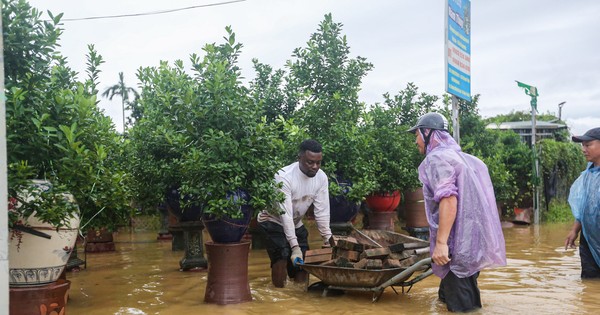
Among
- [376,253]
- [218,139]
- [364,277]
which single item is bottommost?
[364,277]

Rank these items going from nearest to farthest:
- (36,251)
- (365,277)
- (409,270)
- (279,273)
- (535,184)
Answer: (36,251), (409,270), (365,277), (279,273), (535,184)

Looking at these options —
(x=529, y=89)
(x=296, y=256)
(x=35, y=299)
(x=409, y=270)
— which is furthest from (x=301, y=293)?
(x=529, y=89)

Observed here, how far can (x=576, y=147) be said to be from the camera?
18.9m

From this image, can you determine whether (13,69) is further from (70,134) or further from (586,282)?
(586,282)

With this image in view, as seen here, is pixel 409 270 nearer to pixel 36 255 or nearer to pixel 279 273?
pixel 279 273

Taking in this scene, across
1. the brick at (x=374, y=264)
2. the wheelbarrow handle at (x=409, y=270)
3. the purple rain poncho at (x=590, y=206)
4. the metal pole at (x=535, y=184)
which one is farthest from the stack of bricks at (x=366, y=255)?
the metal pole at (x=535, y=184)

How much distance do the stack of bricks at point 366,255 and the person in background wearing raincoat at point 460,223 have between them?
59 cm

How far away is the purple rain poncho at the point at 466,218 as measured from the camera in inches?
212

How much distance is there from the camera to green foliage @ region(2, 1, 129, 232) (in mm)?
4805

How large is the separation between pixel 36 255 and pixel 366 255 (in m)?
3.04

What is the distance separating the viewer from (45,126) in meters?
5.04

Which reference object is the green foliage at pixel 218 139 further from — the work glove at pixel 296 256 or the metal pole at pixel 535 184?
the metal pole at pixel 535 184

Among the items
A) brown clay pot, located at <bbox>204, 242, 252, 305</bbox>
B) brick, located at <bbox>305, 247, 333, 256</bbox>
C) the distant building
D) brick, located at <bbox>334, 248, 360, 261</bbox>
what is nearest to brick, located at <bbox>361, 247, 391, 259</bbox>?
brick, located at <bbox>334, 248, 360, 261</bbox>

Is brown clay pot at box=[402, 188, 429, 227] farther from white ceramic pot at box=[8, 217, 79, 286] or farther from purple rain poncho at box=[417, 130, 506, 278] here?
white ceramic pot at box=[8, 217, 79, 286]
